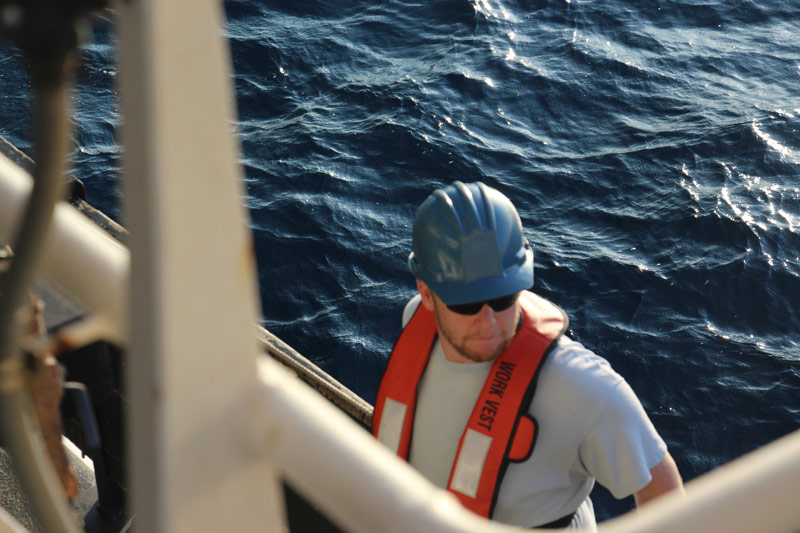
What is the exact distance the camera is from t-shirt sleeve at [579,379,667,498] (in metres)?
2.51

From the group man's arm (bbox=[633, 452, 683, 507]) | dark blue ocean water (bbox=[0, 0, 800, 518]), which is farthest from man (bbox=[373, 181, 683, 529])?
dark blue ocean water (bbox=[0, 0, 800, 518])

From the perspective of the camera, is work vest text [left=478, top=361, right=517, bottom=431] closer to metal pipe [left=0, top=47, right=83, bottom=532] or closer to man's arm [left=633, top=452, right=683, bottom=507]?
man's arm [left=633, top=452, right=683, bottom=507]

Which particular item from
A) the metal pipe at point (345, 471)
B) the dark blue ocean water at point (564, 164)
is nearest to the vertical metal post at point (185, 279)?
the metal pipe at point (345, 471)

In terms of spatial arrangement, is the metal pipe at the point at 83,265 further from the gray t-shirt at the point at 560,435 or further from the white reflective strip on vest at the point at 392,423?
the white reflective strip on vest at the point at 392,423

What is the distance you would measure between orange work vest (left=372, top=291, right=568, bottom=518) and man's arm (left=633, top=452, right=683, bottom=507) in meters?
0.35

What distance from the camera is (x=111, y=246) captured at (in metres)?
0.72

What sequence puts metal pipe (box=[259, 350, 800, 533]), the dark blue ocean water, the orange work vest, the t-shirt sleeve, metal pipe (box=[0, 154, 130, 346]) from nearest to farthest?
1. metal pipe (box=[259, 350, 800, 533])
2. metal pipe (box=[0, 154, 130, 346])
3. the t-shirt sleeve
4. the orange work vest
5. the dark blue ocean water

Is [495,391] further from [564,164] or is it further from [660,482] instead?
[564,164]

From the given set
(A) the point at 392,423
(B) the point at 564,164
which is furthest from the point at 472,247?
(B) the point at 564,164

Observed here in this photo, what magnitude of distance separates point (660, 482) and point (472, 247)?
0.90 metres

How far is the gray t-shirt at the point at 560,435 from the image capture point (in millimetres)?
2529

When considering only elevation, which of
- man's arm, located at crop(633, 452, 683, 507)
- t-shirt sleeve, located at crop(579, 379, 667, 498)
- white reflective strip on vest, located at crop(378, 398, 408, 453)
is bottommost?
white reflective strip on vest, located at crop(378, 398, 408, 453)

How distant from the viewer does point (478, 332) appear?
2.86 m

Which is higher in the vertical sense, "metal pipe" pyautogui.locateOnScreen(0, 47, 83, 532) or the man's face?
"metal pipe" pyautogui.locateOnScreen(0, 47, 83, 532)
